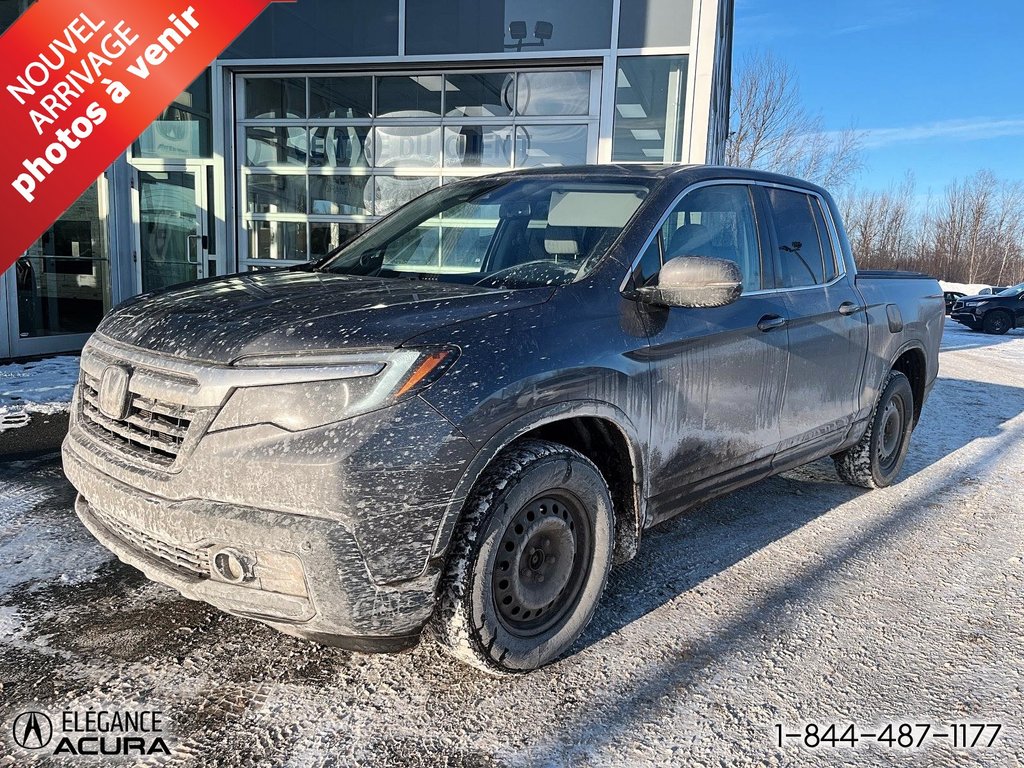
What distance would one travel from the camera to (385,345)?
2.20 metres

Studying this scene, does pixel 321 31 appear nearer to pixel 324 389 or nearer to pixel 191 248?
pixel 191 248

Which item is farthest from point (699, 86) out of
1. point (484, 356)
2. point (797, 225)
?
point (484, 356)

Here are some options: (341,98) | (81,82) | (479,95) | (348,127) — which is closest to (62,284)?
(81,82)

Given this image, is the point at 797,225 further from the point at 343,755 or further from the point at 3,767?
the point at 3,767

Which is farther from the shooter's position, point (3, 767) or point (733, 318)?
point (733, 318)

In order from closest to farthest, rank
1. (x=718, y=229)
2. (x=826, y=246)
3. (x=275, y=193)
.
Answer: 1. (x=718, y=229)
2. (x=826, y=246)
3. (x=275, y=193)

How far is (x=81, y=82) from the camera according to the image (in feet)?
25.8

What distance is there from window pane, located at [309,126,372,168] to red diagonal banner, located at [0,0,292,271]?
1.53 metres

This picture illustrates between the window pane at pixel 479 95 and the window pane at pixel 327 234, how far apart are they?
6.35ft

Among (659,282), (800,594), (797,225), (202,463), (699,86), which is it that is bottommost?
(800,594)

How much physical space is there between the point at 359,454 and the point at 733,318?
1918mm

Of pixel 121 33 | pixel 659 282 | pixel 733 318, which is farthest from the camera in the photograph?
pixel 121 33

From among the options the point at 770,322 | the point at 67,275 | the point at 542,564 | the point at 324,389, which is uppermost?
the point at 770,322

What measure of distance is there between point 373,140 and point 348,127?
38 centimetres
